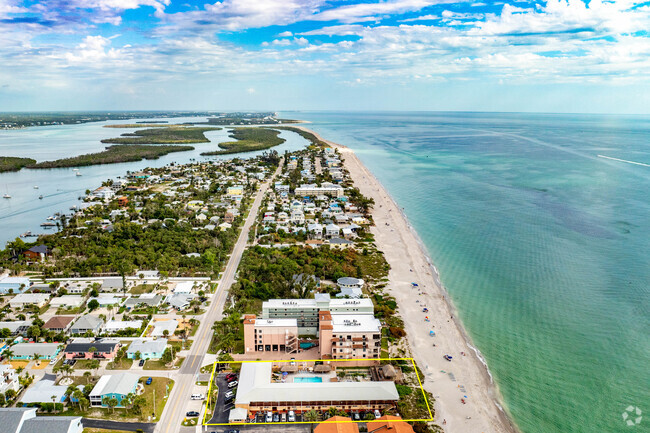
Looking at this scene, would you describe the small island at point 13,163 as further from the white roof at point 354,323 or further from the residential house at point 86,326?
the white roof at point 354,323

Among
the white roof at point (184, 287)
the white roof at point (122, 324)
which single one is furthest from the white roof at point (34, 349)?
the white roof at point (184, 287)

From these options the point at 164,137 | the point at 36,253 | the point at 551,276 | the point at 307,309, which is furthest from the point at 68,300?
the point at 164,137

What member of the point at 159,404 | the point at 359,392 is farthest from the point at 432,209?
the point at 159,404

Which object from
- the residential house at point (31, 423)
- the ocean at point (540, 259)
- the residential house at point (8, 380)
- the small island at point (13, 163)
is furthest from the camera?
the small island at point (13, 163)

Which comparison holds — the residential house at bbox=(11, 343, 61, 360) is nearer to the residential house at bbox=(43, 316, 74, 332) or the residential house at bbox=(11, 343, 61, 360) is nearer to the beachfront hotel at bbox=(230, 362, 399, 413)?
the residential house at bbox=(43, 316, 74, 332)

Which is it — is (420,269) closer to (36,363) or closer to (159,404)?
(159,404)

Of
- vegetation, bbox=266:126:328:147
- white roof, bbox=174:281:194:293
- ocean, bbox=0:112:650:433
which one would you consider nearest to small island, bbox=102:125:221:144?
vegetation, bbox=266:126:328:147

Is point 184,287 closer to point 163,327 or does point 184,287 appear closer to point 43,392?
point 163,327
